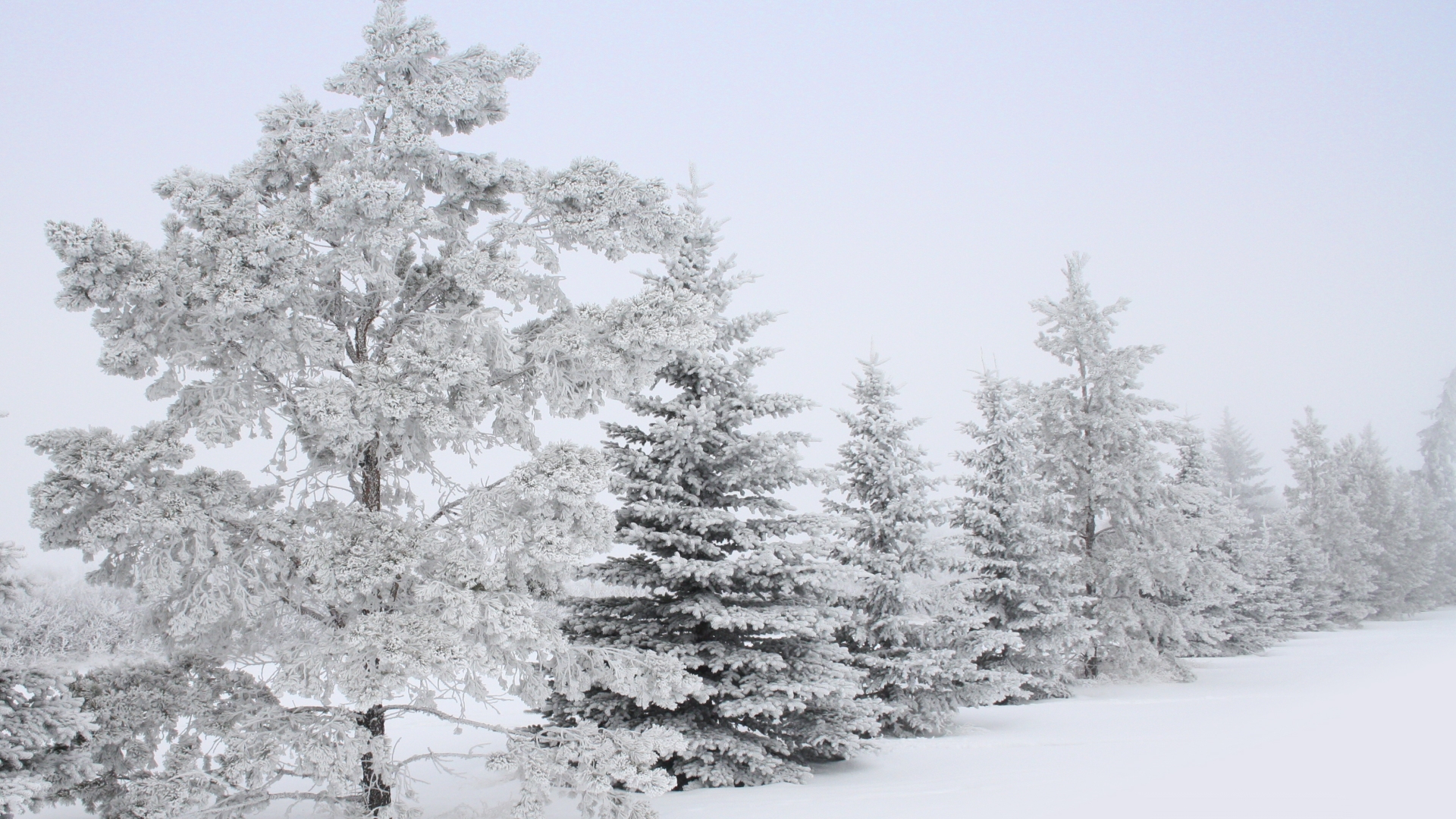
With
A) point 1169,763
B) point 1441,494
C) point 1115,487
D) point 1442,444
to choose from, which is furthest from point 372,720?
point 1442,444

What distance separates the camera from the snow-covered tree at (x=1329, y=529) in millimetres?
30906

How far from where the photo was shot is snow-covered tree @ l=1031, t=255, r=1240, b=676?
53.7 ft

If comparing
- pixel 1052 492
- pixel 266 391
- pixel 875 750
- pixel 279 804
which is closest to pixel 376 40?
pixel 266 391

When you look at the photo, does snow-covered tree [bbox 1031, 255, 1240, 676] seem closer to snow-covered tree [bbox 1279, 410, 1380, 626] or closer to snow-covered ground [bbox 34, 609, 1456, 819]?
snow-covered ground [bbox 34, 609, 1456, 819]

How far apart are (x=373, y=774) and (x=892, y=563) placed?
26.1ft

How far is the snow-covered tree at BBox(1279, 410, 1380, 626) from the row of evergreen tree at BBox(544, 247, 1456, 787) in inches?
365

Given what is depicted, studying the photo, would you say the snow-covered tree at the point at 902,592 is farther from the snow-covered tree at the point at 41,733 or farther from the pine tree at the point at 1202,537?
the snow-covered tree at the point at 41,733

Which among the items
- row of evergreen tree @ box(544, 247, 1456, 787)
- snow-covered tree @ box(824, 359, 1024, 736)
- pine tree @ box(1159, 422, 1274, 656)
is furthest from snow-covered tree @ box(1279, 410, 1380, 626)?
snow-covered tree @ box(824, 359, 1024, 736)

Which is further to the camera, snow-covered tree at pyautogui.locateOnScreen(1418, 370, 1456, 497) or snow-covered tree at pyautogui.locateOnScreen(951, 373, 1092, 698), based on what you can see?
snow-covered tree at pyautogui.locateOnScreen(1418, 370, 1456, 497)

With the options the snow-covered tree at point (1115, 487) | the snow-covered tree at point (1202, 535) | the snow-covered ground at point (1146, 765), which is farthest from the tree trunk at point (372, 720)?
the snow-covered tree at point (1202, 535)

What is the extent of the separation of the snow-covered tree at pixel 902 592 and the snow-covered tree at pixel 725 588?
2.58 metres

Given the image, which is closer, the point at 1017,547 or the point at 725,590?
the point at 725,590

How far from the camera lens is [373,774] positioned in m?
5.71

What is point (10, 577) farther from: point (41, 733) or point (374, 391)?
point (374, 391)
